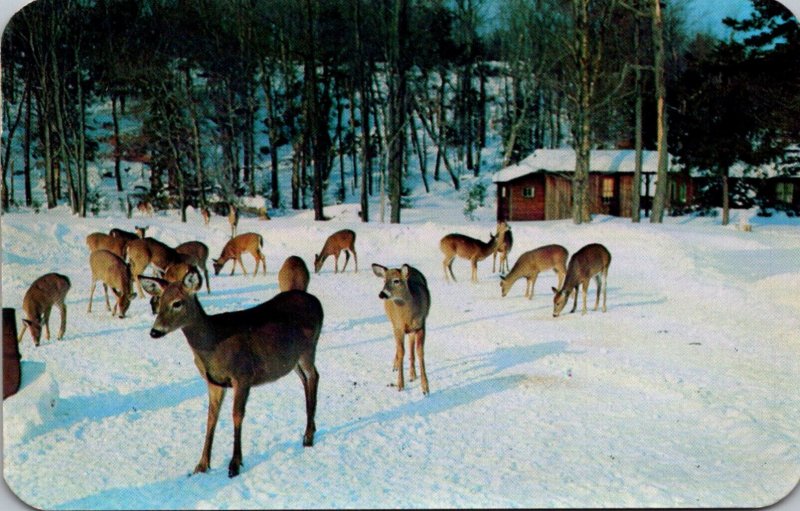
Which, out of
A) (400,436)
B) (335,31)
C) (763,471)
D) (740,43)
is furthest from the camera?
(335,31)

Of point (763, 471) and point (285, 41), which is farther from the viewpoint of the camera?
point (285, 41)

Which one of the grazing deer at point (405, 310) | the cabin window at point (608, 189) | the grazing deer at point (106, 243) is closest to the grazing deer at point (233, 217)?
the grazing deer at point (106, 243)

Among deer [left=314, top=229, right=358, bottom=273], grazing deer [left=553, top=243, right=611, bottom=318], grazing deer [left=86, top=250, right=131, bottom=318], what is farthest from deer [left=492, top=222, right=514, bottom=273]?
grazing deer [left=86, top=250, right=131, bottom=318]

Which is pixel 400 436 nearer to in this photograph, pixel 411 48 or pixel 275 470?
pixel 275 470

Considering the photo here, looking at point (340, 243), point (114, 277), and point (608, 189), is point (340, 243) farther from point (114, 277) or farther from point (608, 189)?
point (608, 189)

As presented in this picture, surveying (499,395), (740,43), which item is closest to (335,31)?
(740,43)

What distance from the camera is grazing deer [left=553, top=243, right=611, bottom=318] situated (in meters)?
8.02

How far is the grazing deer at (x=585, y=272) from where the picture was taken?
8.02m

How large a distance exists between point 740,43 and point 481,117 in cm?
2031

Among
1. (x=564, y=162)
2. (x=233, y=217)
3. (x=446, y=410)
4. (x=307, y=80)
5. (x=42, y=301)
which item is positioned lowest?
(x=446, y=410)

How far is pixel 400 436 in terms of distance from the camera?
3744 mm

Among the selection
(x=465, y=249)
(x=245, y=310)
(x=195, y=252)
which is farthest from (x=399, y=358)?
(x=465, y=249)

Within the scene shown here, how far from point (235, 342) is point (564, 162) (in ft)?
58.5

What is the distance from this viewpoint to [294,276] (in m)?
6.97
